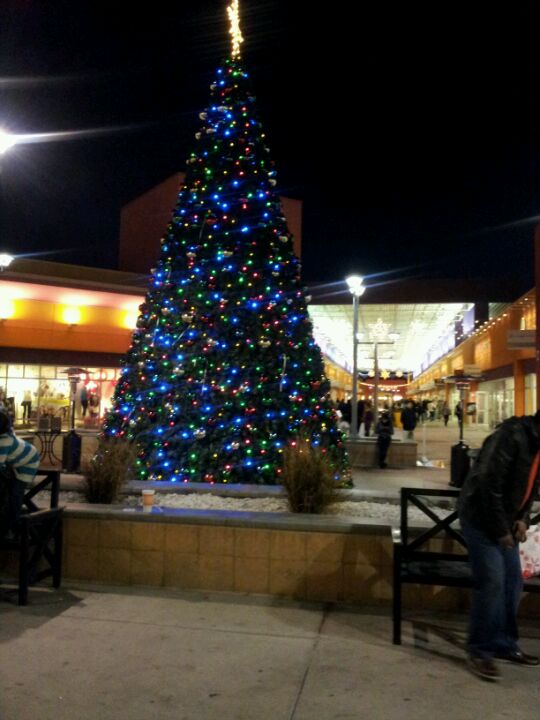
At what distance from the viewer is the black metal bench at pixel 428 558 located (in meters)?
4.68

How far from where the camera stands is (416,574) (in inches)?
187

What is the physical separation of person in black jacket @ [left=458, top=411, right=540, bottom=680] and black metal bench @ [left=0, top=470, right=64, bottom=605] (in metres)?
3.46

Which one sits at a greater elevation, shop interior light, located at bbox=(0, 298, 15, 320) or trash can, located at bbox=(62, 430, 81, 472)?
shop interior light, located at bbox=(0, 298, 15, 320)

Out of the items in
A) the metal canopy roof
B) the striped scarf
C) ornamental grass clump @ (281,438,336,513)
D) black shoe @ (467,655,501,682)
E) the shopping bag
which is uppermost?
the metal canopy roof

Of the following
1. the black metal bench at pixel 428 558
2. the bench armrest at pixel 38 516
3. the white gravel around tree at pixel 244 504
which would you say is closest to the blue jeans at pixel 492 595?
the black metal bench at pixel 428 558

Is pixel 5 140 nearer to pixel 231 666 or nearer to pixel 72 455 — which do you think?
pixel 72 455

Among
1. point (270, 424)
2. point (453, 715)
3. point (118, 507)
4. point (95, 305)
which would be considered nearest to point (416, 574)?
point (453, 715)

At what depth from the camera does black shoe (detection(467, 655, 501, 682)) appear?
409 cm

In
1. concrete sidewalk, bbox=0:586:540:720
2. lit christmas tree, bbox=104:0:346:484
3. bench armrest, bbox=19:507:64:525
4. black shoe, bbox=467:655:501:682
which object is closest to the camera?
concrete sidewalk, bbox=0:586:540:720

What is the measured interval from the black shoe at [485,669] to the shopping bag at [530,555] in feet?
2.44

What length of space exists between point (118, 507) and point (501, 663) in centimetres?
375

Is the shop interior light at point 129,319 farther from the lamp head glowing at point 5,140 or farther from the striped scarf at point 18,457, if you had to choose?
the striped scarf at point 18,457

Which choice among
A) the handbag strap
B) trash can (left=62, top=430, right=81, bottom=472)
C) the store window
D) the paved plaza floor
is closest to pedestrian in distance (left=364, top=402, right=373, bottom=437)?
the store window

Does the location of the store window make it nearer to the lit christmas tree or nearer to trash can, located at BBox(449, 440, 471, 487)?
the lit christmas tree
